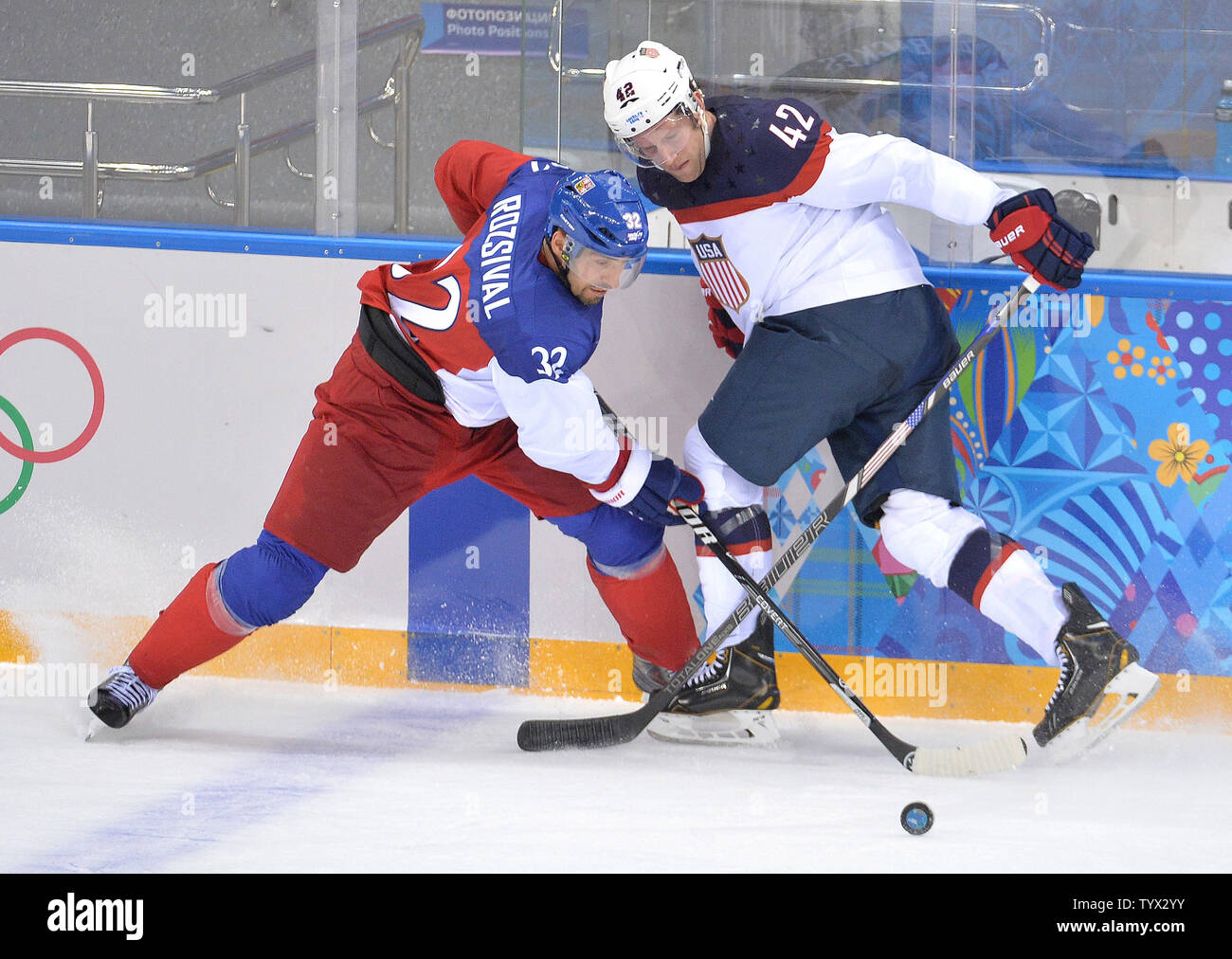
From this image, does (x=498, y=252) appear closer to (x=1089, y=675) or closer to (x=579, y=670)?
(x=579, y=670)

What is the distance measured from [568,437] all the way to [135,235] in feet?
4.50

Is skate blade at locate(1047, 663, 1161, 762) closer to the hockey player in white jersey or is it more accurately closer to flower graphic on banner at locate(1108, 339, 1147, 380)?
the hockey player in white jersey

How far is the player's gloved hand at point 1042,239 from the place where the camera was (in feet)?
8.32

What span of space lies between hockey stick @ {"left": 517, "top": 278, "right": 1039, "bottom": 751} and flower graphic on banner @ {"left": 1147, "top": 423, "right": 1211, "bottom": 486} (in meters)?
0.53

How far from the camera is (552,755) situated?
2.75 m

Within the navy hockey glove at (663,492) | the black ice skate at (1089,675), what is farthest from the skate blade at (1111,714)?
the navy hockey glove at (663,492)

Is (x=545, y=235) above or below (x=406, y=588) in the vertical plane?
above

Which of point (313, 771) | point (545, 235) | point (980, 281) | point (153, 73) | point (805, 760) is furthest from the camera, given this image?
point (153, 73)

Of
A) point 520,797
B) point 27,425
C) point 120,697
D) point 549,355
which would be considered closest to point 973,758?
point 520,797

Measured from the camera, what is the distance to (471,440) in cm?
276

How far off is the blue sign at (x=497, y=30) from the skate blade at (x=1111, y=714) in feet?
6.00

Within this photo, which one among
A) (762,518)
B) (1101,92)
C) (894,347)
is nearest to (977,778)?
(762,518)

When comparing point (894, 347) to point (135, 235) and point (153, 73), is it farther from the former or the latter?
point (153, 73)

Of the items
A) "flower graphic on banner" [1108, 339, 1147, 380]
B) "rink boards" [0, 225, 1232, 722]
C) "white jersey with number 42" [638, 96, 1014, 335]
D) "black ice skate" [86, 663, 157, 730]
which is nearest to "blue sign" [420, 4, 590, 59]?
"rink boards" [0, 225, 1232, 722]
